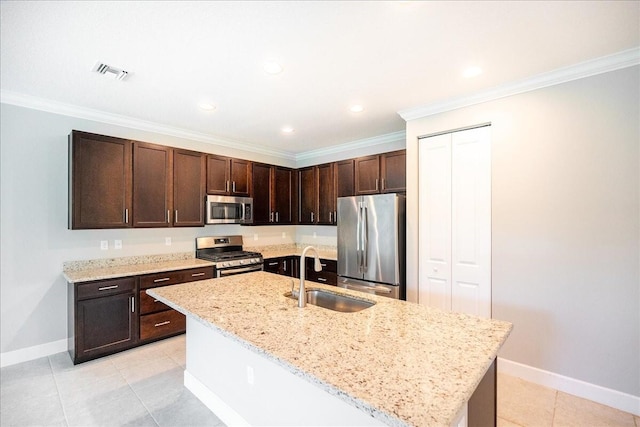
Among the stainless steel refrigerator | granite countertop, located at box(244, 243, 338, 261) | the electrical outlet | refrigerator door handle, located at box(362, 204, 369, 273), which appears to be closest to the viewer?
the electrical outlet

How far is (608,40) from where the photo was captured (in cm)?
203

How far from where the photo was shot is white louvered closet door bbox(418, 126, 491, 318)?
287 centimetres

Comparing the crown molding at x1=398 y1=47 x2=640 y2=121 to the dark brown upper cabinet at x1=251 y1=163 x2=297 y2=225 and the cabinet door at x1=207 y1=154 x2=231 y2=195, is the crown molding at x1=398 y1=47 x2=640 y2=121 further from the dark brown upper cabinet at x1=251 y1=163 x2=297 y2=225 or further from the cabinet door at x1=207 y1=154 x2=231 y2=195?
the cabinet door at x1=207 y1=154 x2=231 y2=195

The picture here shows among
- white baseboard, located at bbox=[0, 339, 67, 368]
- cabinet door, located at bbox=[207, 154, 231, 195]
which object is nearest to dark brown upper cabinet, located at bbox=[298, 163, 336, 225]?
cabinet door, located at bbox=[207, 154, 231, 195]

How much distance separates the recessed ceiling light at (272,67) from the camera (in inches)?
89.9

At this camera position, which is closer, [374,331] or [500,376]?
[374,331]

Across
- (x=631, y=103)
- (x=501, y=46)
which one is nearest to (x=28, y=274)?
(x=501, y=46)

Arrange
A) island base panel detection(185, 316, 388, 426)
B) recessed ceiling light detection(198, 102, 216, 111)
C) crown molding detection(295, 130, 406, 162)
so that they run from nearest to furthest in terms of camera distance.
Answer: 1. island base panel detection(185, 316, 388, 426)
2. recessed ceiling light detection(198, 102, 216, 111)
3. crown molding detection(295, 130, 406, 162)

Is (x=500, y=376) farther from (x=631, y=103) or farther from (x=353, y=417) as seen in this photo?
(x=631, y=103)

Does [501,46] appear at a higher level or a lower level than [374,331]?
higher

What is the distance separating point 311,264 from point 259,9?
3.53 meters

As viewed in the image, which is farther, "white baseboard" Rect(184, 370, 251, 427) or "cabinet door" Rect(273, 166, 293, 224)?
"cabinet door" Rect(273, 166, 293, 224)

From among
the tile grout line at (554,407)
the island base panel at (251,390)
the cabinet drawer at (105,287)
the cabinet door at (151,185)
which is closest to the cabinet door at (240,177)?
the cabinet door at (151,185)

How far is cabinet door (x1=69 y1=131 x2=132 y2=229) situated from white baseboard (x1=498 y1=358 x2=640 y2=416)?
4252 mm
